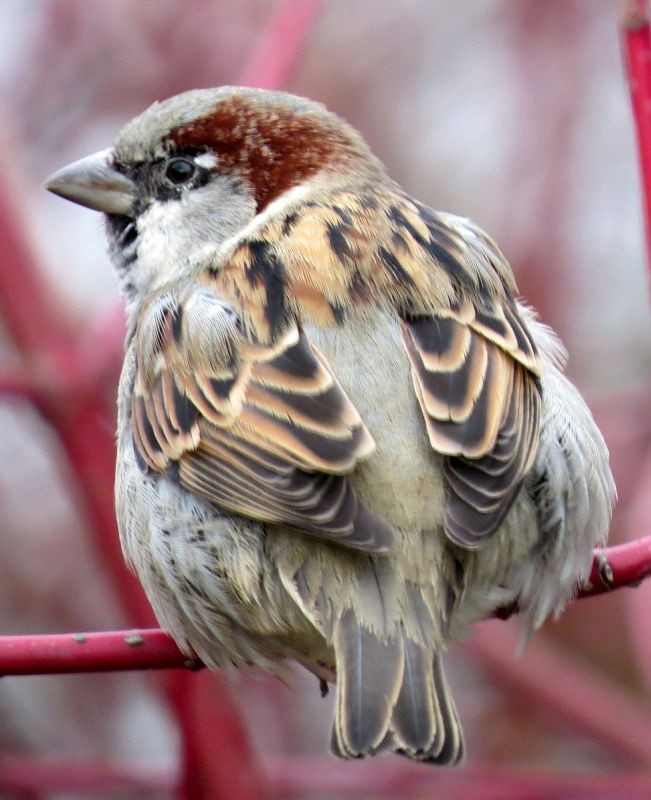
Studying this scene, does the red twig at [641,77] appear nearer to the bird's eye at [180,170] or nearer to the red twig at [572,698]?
the bird's eye at [180,170]

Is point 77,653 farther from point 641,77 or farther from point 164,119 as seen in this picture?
point 164,119

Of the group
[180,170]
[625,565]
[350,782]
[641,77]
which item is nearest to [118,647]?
[625,565]

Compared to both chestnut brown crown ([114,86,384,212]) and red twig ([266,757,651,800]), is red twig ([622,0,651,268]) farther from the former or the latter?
red twig ([266,757,651,800])

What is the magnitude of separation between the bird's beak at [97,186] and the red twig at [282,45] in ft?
1.40

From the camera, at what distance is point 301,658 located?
3332 millimetres

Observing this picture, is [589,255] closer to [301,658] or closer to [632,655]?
[632,655]

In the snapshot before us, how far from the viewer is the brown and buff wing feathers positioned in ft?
9.85

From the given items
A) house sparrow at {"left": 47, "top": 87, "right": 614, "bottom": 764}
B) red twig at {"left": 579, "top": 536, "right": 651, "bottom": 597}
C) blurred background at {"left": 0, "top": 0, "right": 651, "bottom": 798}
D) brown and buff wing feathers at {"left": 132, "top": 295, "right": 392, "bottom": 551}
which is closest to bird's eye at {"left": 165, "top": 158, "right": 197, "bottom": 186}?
house sparrow at {"left": 47, "top": 87, "right": 614, "bottom": 764}

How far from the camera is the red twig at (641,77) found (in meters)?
2.54

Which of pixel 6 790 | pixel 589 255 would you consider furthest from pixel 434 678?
pixel 589 255

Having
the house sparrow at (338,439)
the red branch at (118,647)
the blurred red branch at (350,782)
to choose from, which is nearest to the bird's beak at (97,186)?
the house sparrow at (338,439)

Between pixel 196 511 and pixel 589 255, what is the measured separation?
10.2 feet

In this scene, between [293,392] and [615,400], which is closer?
[293,392]

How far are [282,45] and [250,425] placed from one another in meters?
1.24
